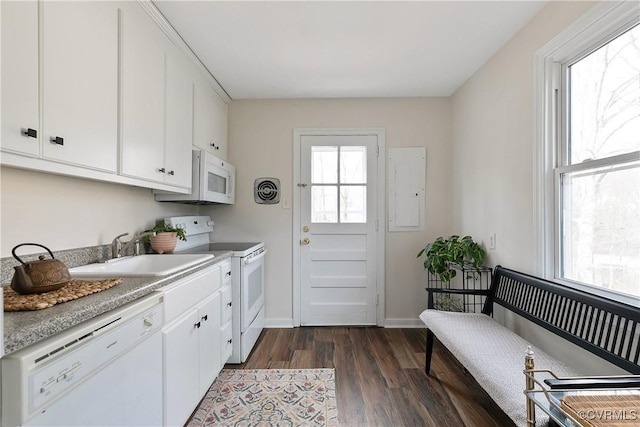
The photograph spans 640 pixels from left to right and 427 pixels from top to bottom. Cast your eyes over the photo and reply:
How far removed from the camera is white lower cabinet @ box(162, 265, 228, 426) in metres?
1.43

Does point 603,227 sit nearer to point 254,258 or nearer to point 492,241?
point 492,241

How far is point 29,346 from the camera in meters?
0.78

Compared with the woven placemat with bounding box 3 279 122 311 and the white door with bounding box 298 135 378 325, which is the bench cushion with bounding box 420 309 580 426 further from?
the woven placemat with bounding box 3 279 122 311

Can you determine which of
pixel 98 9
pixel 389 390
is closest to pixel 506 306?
pixel 389 390

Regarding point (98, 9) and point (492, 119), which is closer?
point (98, 9)

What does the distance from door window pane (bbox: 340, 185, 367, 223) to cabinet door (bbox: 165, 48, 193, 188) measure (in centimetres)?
156

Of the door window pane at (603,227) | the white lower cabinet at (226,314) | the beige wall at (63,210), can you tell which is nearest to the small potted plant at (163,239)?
the beige wall at (63,210)

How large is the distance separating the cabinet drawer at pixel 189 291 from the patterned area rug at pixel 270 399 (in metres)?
0.72

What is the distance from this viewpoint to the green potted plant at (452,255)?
99.9 inches

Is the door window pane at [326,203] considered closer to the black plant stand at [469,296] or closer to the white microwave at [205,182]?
the white microwave at [205,182]

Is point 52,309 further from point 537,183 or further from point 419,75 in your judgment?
point 419,75

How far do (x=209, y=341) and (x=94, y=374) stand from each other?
1.00 metres

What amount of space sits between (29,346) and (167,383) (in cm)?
77

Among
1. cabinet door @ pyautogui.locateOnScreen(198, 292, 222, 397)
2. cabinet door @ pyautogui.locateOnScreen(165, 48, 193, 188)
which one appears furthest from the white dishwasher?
cabinet door @ pyautogui.locateOnScreen(165, 48, 193, 188)
